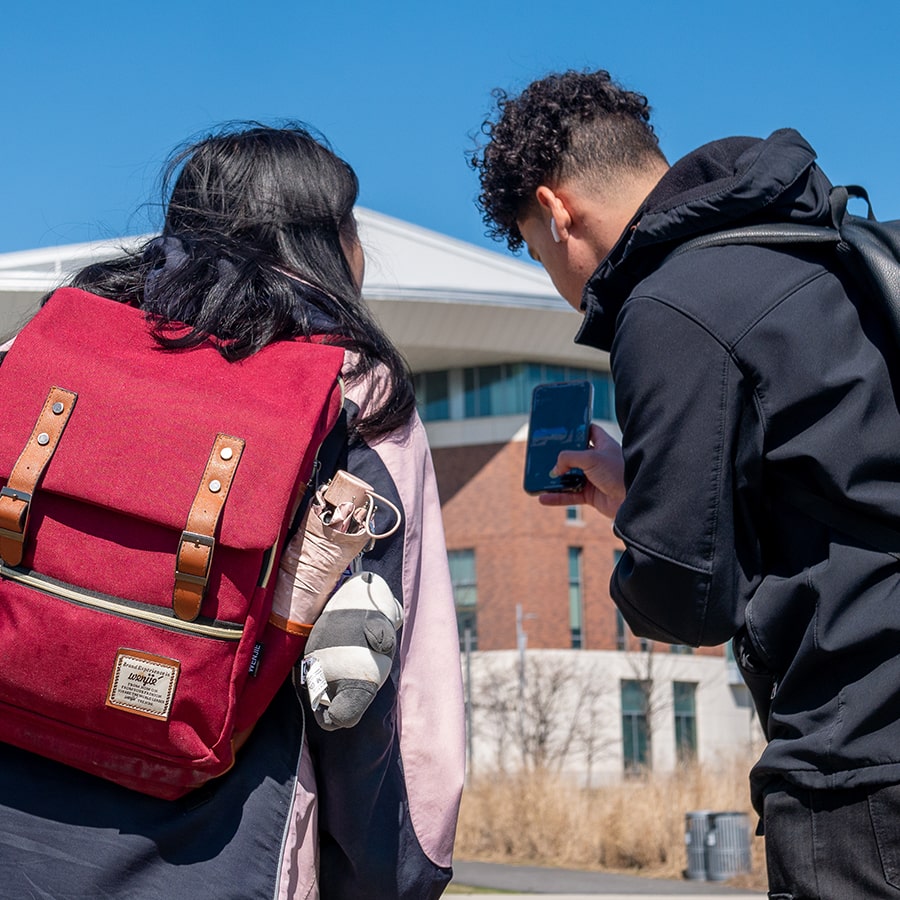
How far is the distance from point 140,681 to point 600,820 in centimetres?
1619

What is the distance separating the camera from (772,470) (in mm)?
2021

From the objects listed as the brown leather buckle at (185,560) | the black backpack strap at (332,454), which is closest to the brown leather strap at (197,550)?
the brown leather buckle at (185,560)

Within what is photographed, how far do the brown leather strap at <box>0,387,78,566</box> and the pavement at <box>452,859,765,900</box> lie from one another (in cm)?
1138

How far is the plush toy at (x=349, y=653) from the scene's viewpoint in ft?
5.84

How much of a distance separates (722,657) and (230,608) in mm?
49130

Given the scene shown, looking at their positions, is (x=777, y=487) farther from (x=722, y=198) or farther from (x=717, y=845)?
(x=717, y=845)

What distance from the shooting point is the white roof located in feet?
141

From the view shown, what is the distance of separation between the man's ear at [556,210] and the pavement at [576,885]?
421 inches

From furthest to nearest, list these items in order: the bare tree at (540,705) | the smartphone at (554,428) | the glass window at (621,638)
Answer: the glass window at (621,638), the bare tree at (540,705), the smartphone at (554,428)

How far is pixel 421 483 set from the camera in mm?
2057

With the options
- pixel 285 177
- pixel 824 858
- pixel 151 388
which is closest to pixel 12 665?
pixel 151 388

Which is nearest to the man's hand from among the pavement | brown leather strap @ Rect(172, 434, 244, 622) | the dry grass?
brown leather strap @ Rect(172, 434, 244, 622)

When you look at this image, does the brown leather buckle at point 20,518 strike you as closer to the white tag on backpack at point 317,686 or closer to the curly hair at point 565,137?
the white tag on backpack at point 317,686

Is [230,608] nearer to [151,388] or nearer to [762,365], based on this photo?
[151,388]
